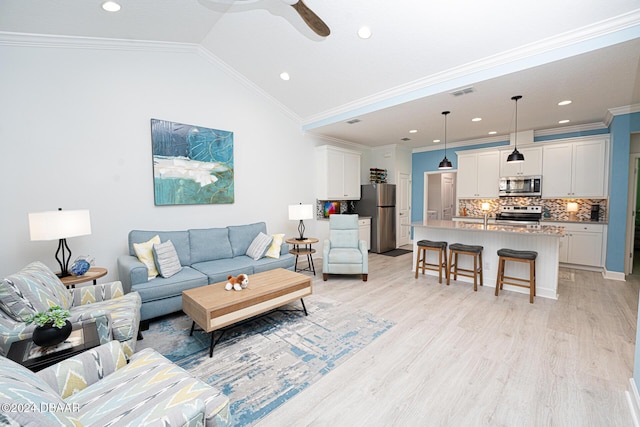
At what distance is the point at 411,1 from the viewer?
263cm

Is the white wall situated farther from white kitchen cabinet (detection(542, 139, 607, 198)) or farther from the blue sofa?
white kitchen cabinet (detection(542, 139, 607, 198))

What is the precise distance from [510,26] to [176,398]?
3.95 meters

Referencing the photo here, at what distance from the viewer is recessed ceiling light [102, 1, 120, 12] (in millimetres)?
2717

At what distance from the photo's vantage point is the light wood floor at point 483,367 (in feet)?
5.67

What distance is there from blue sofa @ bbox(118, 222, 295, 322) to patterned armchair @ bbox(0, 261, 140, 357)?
0.36 meters

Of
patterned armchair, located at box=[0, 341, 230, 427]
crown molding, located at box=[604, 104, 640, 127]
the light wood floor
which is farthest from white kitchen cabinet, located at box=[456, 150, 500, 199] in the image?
patterned armchair, located at box=[0, 341, 230, 427]

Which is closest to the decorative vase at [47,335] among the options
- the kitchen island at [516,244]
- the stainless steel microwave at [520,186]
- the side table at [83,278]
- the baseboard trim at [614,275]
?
the side table at [83,278]

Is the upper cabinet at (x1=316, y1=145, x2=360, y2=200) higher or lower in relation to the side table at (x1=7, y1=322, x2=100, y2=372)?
higher

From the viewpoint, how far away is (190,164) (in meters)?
4.05

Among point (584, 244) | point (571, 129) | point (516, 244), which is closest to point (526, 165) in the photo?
point (571, 129)

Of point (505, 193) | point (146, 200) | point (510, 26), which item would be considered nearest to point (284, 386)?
point (146, 200)

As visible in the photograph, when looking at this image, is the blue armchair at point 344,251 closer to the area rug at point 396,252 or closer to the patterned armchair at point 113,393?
the area rug at point 396,252

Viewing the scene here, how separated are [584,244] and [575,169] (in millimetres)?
1375

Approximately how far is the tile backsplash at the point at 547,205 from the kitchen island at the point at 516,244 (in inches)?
81.6
